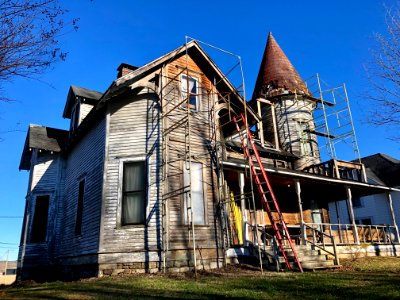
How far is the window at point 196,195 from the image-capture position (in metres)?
12.6

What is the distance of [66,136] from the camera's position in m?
20.0

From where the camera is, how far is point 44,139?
61.0 feet

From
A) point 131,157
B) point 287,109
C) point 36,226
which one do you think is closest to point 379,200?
point 287,109

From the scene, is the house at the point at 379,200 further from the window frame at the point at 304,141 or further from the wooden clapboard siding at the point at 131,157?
the wooden clapboard siding at the point at 131,157

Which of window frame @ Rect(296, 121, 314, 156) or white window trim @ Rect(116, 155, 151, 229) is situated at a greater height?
window frame @ Rect(296, 121, 314, 156)

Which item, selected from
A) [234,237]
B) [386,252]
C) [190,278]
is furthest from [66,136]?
[386,252]

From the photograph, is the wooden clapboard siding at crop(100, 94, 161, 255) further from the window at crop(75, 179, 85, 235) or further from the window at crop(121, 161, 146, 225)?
the window at crop(75, 179, 85, 235)

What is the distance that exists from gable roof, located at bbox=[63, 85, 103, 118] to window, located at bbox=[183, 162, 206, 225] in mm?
8444

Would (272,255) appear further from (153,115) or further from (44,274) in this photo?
(44,274)

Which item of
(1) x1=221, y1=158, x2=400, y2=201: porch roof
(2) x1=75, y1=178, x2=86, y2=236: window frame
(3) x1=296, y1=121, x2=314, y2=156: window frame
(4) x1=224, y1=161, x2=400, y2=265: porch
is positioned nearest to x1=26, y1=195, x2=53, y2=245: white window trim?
(2) x1=75, y1=178, x2=86, y2=236: window frame

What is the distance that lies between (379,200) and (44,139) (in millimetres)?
29508

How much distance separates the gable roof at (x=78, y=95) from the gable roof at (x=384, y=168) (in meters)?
26.4

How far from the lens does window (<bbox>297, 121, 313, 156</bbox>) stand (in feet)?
83.0

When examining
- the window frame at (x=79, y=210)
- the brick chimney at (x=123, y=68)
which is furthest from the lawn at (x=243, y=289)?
the brick chimney at (x=123, y=68)
